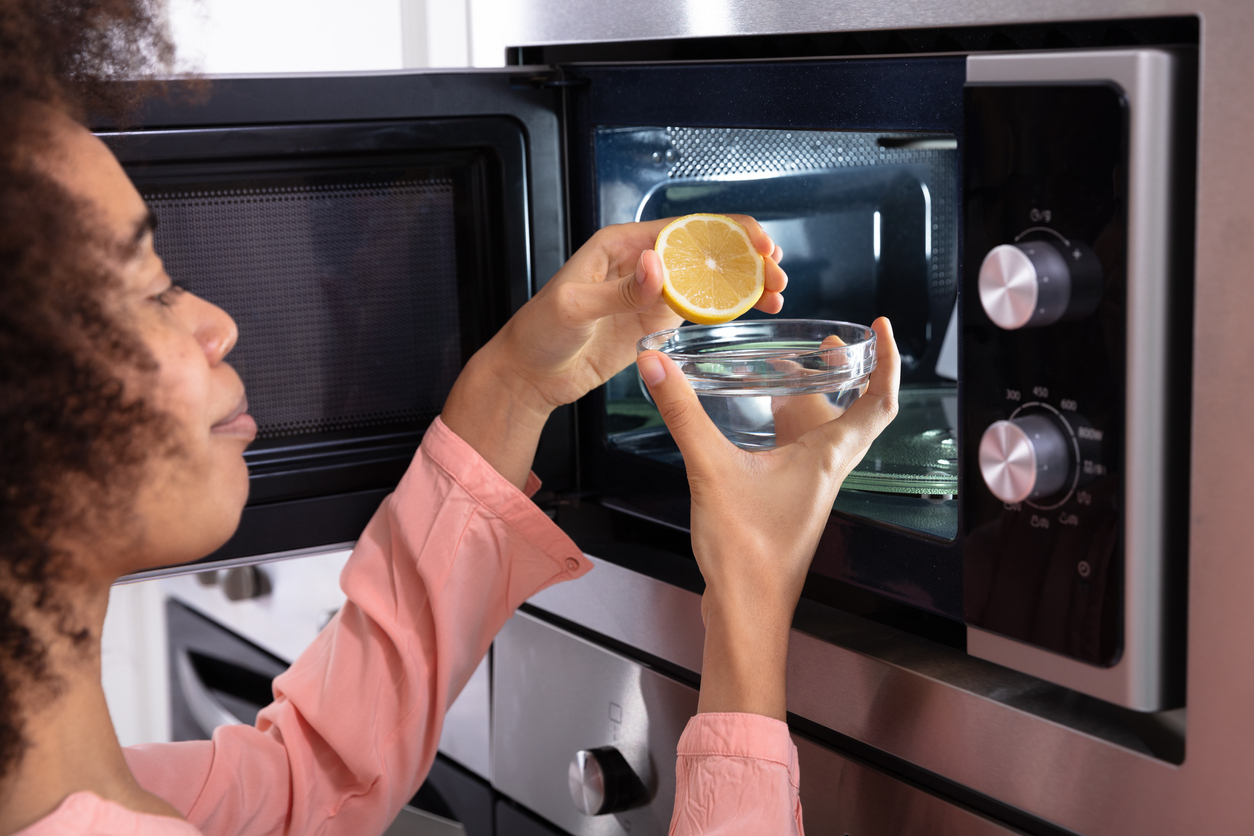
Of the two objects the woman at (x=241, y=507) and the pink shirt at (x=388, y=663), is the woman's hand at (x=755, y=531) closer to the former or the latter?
the woman at (x=241, y=507)

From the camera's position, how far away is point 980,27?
23.8 inches

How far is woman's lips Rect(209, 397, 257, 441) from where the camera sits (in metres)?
0.68

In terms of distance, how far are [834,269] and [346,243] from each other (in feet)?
1.19

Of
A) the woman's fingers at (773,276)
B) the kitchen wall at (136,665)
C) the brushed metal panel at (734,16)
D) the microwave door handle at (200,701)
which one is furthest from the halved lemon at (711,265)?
the kitchen wall at (136,665)

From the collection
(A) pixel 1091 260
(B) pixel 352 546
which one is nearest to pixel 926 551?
(A) pixel 1091 260

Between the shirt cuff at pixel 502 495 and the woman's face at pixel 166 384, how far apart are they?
21 cm

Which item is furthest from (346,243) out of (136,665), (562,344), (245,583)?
(136,665)

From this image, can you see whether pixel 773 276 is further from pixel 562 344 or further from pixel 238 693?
pixel 238 693

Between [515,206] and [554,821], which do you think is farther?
[554,821]

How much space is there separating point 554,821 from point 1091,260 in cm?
72

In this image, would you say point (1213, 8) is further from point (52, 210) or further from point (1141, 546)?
Answer: point (52, 210)

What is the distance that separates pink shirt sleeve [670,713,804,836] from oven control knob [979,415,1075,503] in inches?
8.1

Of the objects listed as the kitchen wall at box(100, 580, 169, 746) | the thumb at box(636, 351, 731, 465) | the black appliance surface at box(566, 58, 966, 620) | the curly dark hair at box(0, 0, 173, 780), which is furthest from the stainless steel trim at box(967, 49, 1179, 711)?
the kitchen wall at box(100, 580, 169, 746)

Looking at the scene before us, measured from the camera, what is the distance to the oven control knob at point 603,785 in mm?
903
